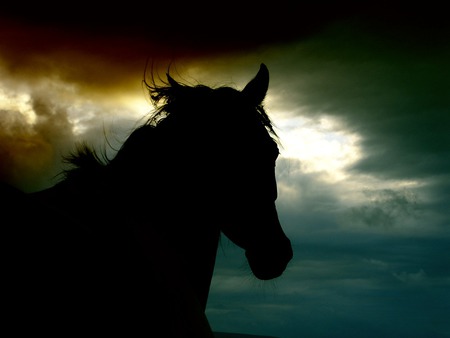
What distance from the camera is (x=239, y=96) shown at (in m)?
4.02

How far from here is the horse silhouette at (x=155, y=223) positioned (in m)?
1.65

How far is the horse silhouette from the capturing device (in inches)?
65.1

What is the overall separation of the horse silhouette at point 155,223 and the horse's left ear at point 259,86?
0.4 inches

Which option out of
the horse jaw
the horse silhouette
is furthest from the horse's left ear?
the horse jaw

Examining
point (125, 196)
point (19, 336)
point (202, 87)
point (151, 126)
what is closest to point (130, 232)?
point (19, 336)

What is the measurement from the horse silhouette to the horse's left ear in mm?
10

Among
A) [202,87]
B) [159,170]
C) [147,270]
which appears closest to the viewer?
[147,270]

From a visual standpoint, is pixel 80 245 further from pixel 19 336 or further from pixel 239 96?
pixel 239 96

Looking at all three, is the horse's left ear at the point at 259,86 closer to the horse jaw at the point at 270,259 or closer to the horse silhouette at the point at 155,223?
the horse silhouette at the point at 155,223

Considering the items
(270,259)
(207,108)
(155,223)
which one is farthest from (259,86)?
(155,223)

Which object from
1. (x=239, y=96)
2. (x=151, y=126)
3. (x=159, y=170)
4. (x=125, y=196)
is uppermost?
(x=239, y=96)

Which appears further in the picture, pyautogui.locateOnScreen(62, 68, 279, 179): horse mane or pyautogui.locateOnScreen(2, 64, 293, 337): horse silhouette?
pyautogui.locateOnScreen(62, 68, 279, 179): horse mane

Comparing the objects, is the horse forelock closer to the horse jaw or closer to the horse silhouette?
the horse silhouette

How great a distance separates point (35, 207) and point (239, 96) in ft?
8.61
